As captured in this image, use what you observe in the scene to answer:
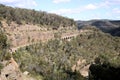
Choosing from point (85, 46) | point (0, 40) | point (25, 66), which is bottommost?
point (85, 46)

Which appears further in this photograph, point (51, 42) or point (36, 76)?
point (51, 42)

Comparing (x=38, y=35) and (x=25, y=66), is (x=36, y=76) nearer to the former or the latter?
(x=25, y=66)

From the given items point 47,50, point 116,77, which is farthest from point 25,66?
point 47,50

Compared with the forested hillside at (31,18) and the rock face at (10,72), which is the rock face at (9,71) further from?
the forested hillside at (31,18)

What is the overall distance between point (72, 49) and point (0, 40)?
68168mm

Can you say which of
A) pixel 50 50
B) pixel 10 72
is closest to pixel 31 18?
pixel 50 50

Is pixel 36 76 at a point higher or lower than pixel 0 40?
lower

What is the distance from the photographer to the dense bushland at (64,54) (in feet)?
202

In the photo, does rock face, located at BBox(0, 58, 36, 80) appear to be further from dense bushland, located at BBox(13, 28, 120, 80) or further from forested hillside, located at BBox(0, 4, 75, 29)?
forested hillside, located at BBox(0, 4, 75, 29)

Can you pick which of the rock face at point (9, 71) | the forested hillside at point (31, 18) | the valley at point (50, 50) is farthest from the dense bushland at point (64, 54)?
the forested hillside at point (31, 18)

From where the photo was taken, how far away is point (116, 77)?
2633 inches

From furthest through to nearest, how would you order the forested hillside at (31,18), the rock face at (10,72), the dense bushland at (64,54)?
the forested hillside at (31,18)
the dense bushland at (64,54)
the rock face at (10,72)

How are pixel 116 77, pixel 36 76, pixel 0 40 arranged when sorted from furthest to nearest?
pixel 116 77 < pixel 36 76 < pixel 0 40

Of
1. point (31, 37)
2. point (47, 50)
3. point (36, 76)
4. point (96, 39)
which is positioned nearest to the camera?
point (36, 76)
